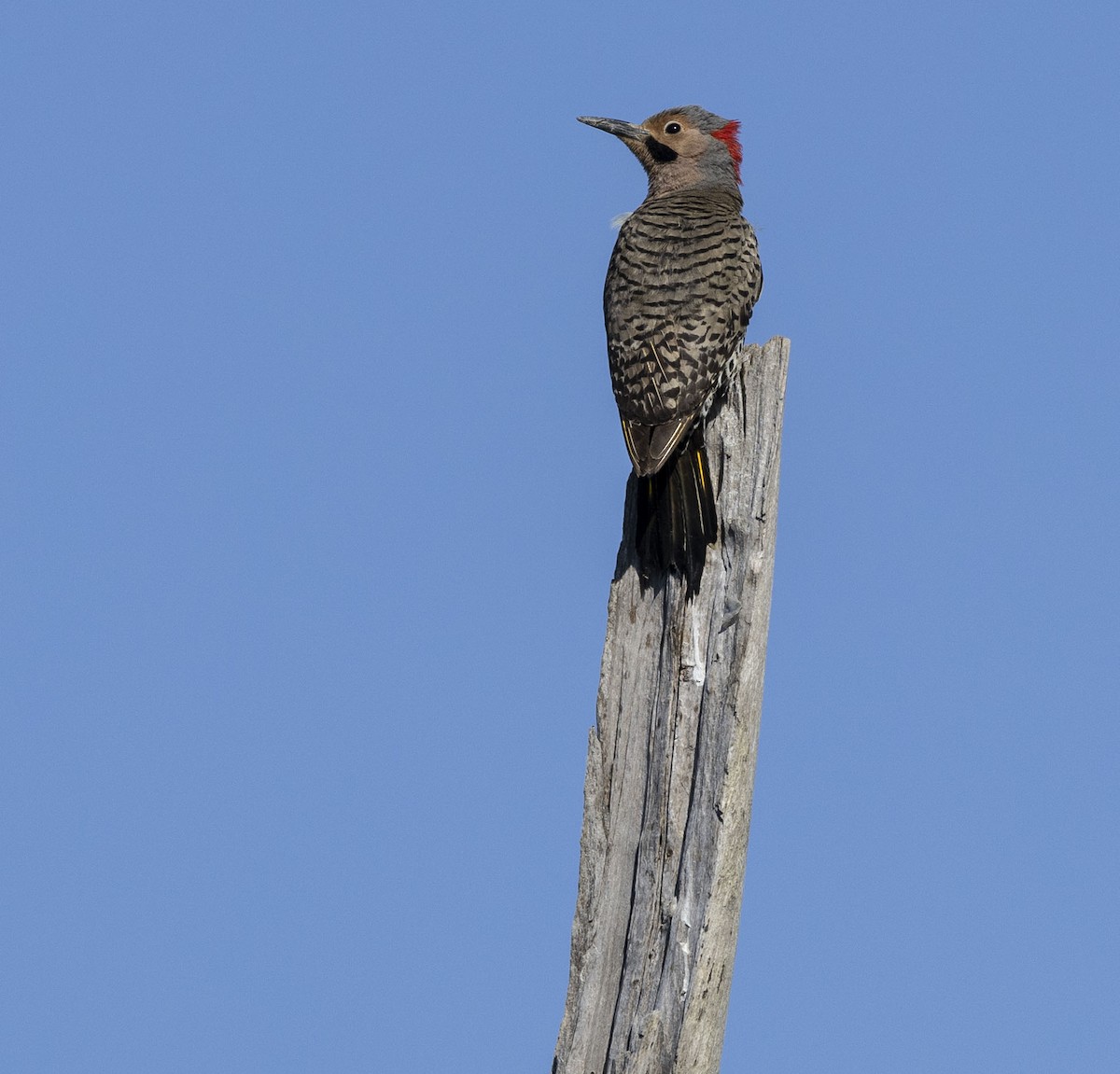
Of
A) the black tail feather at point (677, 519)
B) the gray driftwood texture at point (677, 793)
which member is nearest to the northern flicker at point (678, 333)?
the black tail feather at point (677, 519)

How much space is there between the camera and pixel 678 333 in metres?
6.00

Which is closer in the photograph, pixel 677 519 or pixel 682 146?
pixel 677 519

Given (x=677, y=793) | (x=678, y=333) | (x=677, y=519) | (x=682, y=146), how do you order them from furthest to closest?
(x=682, y=146) < (x=678, y=333) < (x=677, y=519) < (x=677, y=793)

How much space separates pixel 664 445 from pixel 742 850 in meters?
1.50

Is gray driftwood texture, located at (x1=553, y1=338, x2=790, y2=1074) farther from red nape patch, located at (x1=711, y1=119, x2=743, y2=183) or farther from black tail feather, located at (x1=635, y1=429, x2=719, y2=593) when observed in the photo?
red nape patch, located at (x1=711, y1=119, x2=743, y2=183)

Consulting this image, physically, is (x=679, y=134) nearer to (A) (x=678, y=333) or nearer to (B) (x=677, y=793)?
(A) (x=678, y=333)

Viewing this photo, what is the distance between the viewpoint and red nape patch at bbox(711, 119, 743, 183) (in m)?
8.08

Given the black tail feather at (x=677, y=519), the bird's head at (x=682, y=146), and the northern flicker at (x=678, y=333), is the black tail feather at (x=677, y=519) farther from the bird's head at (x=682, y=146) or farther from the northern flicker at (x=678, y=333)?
the bird's head at (x=682, y=146)

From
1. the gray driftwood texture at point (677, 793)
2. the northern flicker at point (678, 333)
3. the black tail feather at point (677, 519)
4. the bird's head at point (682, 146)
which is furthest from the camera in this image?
the bird's head at point (682, 146)

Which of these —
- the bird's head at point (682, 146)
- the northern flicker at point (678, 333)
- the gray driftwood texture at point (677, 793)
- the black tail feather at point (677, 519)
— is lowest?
the gray driftwood texture at point (677, 793)

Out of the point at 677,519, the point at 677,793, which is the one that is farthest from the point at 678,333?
the point at 677,793

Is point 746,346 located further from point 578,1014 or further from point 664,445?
point 578,1014

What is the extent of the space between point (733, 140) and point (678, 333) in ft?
8.34

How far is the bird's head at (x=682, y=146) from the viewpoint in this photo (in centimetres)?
790
